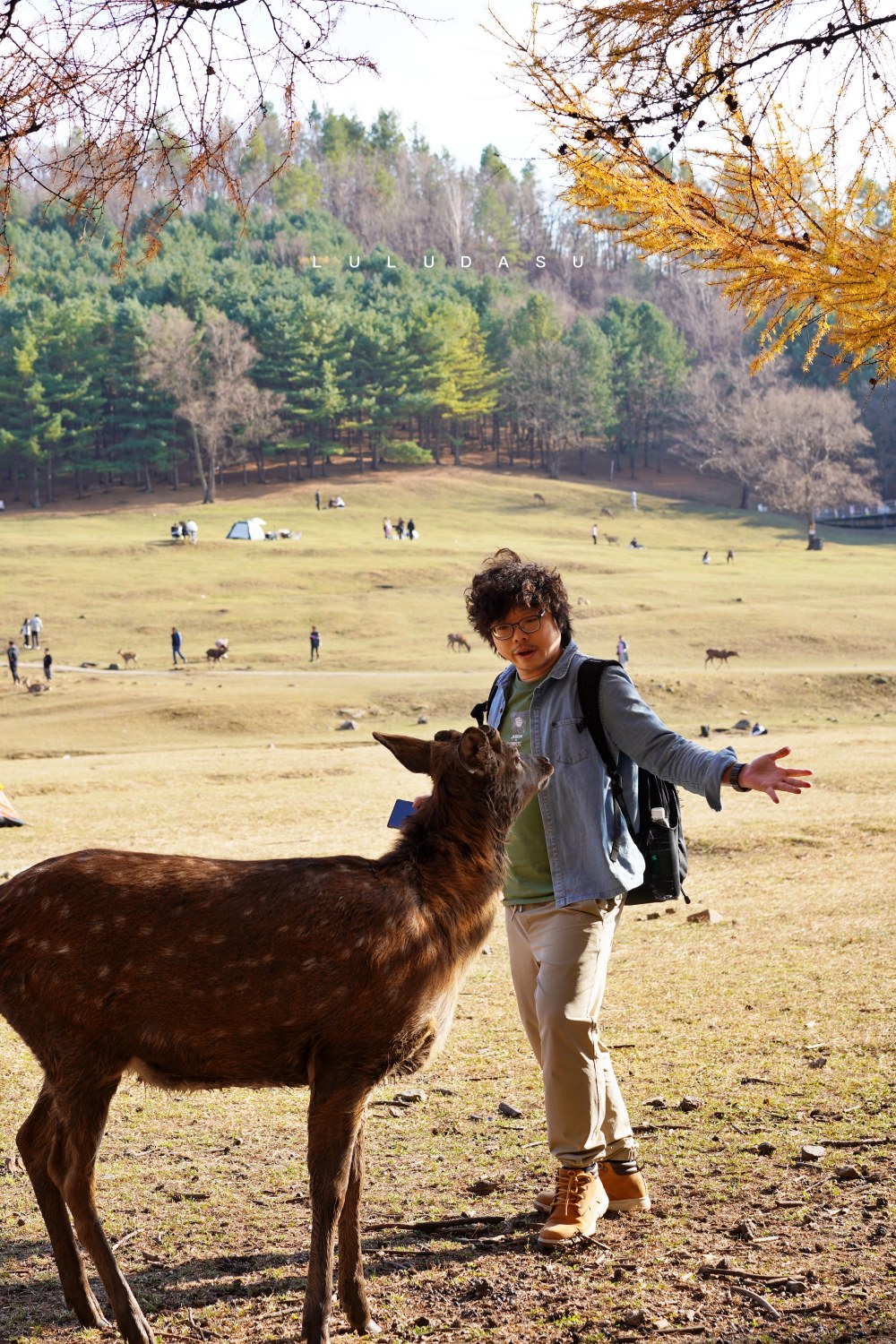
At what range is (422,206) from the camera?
561 feet

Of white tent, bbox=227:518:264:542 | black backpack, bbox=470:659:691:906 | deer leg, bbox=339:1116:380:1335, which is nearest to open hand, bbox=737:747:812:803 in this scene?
black backpack, bbox=470:659:691:906

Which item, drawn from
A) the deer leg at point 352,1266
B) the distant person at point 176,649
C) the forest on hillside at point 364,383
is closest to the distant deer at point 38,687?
the distant person at point 176,649

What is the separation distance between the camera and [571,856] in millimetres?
4613

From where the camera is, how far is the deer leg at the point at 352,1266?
12.9ft

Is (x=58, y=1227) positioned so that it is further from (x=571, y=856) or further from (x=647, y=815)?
(x=647, y=815)

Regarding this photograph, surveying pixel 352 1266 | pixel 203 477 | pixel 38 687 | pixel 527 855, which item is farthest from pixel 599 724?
pixel 203 477

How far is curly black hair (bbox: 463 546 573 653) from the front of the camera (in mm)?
4742

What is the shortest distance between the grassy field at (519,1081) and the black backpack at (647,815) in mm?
1162

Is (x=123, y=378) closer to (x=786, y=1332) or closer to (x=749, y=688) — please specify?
(x=749, y=688)

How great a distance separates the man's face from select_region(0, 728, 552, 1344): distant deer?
844 millimetres

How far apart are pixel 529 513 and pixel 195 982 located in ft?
255

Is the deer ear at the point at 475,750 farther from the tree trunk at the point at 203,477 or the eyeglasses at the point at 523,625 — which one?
the tree trunk at the point at 203,477

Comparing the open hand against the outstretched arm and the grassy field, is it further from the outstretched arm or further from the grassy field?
the grassy field

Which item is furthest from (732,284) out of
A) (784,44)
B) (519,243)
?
(519,243)
